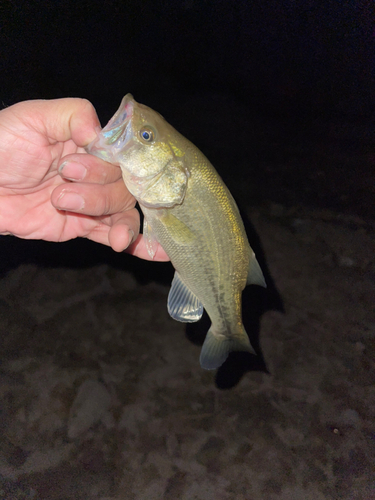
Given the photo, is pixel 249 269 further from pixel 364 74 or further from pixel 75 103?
pixel 364 74

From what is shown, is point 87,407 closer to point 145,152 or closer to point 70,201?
point 70,201

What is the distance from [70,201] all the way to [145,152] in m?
0.34

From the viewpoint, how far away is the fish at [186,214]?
1031mm

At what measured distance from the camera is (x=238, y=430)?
2.27m

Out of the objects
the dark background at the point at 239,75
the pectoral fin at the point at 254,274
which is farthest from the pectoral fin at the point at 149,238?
the dark background at the point at 239,75

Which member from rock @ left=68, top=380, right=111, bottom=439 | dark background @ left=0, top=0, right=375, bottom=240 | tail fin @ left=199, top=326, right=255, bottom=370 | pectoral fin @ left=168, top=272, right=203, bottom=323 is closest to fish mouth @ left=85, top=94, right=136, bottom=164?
pectoral fin @ left=168, top=272, right=203, bottom=323

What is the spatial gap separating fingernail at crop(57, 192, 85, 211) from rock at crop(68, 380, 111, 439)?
1.84 meters

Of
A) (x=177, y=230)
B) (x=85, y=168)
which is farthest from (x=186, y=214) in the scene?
(x=85, y=168)

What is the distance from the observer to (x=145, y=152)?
104 cm

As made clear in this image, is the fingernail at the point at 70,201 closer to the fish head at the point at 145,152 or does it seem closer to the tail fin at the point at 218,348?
the fish head at the point at 145,152

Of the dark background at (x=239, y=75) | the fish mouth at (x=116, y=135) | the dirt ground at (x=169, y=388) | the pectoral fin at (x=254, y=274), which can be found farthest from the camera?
the dark background at (x=239, y=75)

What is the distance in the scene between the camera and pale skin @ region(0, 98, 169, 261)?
1.06m

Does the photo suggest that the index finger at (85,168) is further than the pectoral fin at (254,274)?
No

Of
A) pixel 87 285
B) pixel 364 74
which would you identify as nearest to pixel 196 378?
pixel 87 285
